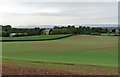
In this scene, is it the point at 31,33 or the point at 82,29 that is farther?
the point at 82,29

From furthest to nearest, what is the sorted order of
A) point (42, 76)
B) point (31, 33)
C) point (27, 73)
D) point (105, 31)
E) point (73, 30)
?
point (105, 31)
point (73, 30)
point (31, 33)
point (27, 73)
point (42, 76)

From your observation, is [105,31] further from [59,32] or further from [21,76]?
[21,76]

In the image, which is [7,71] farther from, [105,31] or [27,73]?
[105,31]

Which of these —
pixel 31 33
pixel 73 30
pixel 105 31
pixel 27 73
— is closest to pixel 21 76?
pixel 27 73

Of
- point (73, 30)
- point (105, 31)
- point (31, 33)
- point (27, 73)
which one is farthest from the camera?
point (105, 31)

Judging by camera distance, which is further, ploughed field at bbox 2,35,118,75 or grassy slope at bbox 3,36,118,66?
grassy slope at bbox 3,36,118,66

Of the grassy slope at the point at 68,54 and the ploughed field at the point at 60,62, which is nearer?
the ploughed field at the point at 60,62

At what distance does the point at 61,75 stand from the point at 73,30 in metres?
76.9

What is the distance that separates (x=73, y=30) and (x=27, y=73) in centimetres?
7677

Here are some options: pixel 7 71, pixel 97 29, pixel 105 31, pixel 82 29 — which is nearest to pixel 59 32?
pixel 82 29

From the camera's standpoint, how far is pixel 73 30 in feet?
278

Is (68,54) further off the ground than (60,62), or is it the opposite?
(60,62)

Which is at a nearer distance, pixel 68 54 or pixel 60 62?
pixel 60 62

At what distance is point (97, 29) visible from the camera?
8694 cm
